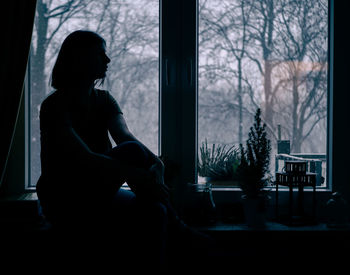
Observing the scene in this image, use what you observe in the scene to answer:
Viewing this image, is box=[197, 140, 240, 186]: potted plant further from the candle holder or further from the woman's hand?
the woman's hand

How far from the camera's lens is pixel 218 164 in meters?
2.22

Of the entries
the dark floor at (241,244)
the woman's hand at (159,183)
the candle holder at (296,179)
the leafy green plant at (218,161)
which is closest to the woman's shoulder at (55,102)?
the woman's hand at (159,183)

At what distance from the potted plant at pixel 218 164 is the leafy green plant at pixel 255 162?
0.10 m

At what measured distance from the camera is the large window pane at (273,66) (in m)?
2.17

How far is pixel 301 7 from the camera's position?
7.10 ft

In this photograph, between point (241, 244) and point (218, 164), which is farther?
point (218, 164)

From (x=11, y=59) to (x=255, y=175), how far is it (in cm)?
145

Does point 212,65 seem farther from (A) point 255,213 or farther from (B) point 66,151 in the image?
(B) point 66,151

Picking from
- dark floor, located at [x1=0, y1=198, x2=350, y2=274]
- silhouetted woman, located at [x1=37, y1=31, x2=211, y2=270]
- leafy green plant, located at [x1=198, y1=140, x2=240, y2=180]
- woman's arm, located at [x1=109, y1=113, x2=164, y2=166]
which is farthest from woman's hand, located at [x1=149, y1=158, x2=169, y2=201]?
leafy green plant, located at [x1=198, y1=140, x2=240, y2=180]

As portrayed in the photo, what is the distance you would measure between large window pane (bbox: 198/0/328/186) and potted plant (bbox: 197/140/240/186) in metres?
0.22

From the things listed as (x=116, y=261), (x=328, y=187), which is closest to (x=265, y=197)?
(x=328, y=187)

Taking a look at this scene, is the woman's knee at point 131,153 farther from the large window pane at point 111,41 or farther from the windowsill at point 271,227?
the large window pane at point 111,41

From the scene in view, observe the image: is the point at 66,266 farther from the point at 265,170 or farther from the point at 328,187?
the point at 328,187

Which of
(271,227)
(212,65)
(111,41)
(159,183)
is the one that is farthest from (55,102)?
(271,227)
